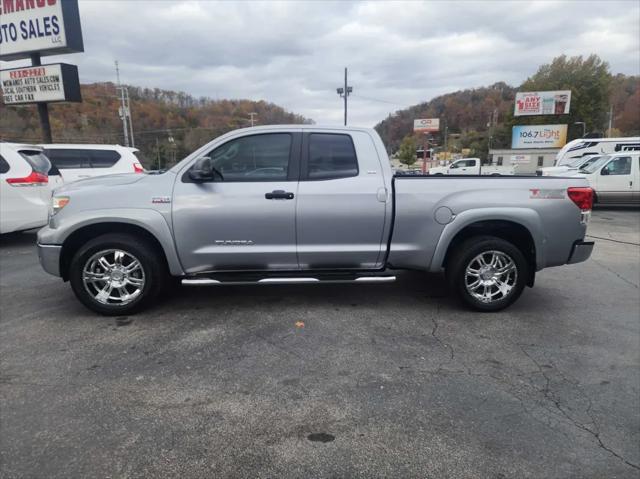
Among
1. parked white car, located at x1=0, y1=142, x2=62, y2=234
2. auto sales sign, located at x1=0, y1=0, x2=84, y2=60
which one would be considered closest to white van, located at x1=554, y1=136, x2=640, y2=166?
parked white car, located at x1=0, y1=142, x2=62, y2=234

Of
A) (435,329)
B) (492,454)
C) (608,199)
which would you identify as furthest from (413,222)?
(608,199)

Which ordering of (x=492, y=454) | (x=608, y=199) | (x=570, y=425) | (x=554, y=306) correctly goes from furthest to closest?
(x=608, y=199) → (x=554, y=306) → (x=570, y=425) → (x=492, y=454)

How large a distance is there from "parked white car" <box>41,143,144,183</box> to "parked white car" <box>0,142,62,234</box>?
11.4 feet

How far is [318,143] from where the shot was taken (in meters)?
4.35

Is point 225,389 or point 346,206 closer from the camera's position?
point 225,389

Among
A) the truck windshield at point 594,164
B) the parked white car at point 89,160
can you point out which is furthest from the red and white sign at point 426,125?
the parked white car at point 89,160

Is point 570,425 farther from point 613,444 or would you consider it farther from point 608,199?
point 608,199

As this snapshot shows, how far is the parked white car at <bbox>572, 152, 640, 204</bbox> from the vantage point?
13062 millimetres

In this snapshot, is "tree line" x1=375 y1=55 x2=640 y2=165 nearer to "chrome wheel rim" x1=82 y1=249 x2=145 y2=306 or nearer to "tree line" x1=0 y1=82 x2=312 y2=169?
"tree line" x1=0 y1=82 x2=312 y2=169

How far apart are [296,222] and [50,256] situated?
2427mm

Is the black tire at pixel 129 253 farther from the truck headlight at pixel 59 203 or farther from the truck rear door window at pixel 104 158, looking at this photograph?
the truck rear door window at pixel 104 158

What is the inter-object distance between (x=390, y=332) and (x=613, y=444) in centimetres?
186

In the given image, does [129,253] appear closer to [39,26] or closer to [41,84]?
[39,26]

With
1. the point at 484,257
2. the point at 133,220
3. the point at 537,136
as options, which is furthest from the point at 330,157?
the point at 537,136
